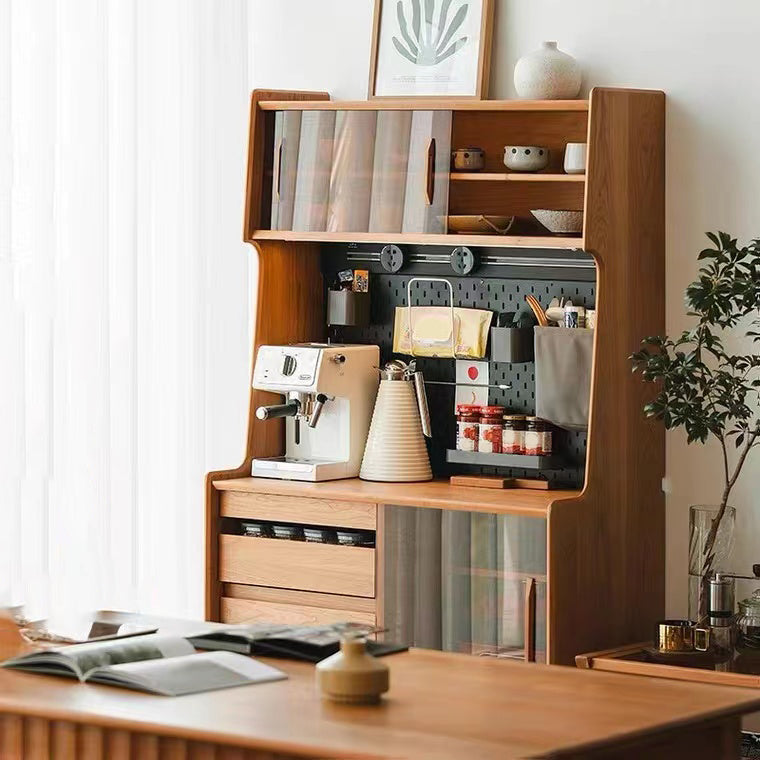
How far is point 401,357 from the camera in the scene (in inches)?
213

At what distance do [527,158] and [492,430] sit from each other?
85 cm

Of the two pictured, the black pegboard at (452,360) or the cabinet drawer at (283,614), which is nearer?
the cabinet drawer at (283,614)

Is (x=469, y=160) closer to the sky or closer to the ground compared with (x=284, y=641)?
closer to the sky

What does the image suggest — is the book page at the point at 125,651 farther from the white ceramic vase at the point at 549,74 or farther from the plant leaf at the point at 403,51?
the plant leaf at the point at 403,51

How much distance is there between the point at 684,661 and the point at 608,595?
1.10ft

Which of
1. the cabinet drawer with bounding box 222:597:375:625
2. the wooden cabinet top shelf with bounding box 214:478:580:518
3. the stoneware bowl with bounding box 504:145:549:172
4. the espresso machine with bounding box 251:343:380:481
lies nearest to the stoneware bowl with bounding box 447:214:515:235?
the stoneware bowl with bounding box 504:145:549:172

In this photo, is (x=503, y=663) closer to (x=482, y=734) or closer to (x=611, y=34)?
(x=482, y=734)

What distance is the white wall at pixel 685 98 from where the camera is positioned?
4805 millimetres

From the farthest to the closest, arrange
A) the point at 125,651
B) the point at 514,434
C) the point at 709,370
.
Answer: the point at 514,434 → the point at 709,370 → the point at 125,651

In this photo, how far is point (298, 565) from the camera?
501 centimetres

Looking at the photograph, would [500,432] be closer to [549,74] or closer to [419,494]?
[419,494]

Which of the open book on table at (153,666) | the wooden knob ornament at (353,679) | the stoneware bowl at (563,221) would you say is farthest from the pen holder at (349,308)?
the wooden knob ornament at (353,679)

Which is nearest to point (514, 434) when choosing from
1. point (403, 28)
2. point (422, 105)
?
point (422, 105)

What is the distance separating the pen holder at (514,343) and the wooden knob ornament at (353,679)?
2.55 m
